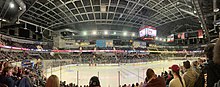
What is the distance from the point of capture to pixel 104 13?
26.4 m

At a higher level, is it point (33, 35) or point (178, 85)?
point (33, 35)

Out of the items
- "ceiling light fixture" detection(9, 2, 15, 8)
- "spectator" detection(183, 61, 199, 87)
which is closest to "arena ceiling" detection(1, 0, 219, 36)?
"ceiling light fixture" detection(9, 2, 15, 8)

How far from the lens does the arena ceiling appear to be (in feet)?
69.3

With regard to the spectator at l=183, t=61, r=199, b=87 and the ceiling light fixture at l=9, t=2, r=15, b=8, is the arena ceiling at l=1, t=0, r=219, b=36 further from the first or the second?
the spectator at l=183, t=61, r=199, b=87

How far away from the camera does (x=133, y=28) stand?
1379 inches

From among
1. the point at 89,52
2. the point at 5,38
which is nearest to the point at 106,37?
the point at 89,52

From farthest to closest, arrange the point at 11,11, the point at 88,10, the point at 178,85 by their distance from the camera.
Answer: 1. the point at 88,10
2. the point at 11,11
3. the point at 178,85

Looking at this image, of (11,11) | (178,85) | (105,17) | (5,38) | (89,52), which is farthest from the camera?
(89,52)

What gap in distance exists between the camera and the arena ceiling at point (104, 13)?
21109mm

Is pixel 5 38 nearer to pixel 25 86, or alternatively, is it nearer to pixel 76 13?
pixel 76 13

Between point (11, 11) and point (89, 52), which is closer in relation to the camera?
point (11, 11)

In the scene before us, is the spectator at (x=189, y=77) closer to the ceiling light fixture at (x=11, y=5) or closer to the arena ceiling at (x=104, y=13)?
the ceiling light fixture at (x=11, y=5)

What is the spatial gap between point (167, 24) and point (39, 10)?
23.2 m

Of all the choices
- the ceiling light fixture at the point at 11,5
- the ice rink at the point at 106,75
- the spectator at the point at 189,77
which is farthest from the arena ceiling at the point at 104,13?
the spectator at the point at 189,77
